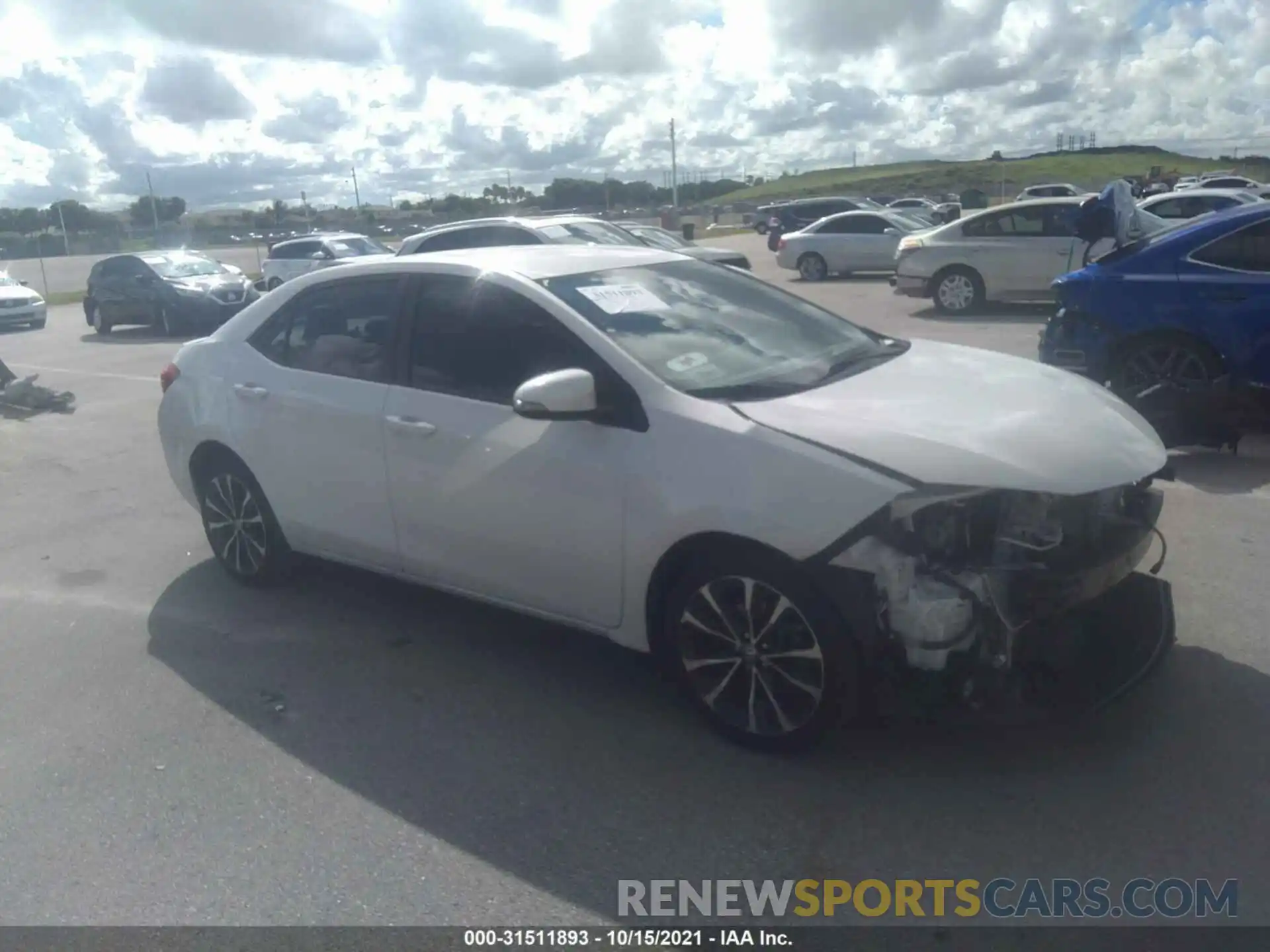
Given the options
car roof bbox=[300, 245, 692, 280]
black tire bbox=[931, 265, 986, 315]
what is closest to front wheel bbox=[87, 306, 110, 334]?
black tire bbox=[931, 265, 986, 315]

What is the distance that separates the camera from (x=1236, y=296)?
760cm

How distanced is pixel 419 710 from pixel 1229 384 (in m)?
5.48

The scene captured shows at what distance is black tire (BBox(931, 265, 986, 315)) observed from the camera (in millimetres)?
16375

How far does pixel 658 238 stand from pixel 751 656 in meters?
15.1

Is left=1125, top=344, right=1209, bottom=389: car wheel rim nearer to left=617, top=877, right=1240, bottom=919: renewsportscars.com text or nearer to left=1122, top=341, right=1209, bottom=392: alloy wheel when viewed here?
left=1122, top=341, right=1209, bottom=392: alloy wheel

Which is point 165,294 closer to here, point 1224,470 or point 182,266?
point 182,266

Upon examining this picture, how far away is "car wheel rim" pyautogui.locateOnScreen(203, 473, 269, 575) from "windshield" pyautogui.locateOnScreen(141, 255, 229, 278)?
669 inches

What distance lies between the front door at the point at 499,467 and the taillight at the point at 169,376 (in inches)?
73.2

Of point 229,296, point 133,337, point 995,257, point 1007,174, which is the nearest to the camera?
point 995,257

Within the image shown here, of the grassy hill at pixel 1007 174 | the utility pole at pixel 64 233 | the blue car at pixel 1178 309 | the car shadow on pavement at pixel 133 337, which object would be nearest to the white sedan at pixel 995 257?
the blue car at pixel 1178 309

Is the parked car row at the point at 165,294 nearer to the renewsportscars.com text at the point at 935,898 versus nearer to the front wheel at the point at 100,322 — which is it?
the front wheel at the point at 100,322

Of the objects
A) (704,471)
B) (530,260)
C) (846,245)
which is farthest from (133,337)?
(704,471)

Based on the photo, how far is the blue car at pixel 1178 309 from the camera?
7574 mm

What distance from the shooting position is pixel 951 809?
3529mm
